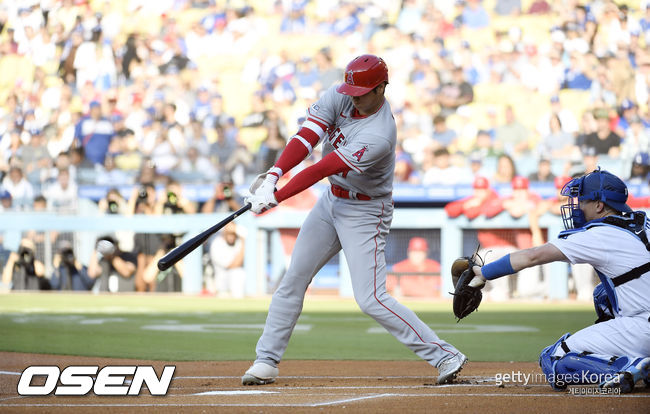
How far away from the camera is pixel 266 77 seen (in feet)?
59.2

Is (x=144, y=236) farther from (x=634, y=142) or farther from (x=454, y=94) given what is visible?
(x=634, y=142)

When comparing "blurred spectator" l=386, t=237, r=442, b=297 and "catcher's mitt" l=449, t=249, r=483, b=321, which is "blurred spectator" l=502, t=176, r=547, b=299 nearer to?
"blurred spectator" l=386, t=237, r=442, b=297

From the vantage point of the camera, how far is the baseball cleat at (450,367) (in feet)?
16.0

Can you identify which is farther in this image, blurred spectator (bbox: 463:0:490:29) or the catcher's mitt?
blurred spectator (bbox: 463:0:490:29)

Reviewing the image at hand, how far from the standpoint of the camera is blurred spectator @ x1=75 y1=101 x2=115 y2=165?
1670 cm

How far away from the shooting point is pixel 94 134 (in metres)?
16.9

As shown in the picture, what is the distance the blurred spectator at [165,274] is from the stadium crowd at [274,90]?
0.28 feet

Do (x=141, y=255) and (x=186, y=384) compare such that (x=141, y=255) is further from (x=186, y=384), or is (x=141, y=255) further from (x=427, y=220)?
(x=186, y=384)

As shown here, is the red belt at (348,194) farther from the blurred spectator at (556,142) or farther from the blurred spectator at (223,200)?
the blurred spectator at (556,142)

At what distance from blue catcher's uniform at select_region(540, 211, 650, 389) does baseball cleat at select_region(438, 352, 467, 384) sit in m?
0.55

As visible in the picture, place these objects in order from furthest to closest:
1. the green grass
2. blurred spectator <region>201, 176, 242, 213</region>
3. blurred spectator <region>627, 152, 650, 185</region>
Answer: blurred spectator <region>201, 176, 242, 213</region> → blurred spectator <region>627, 152, 650, 185</region> → the green grass

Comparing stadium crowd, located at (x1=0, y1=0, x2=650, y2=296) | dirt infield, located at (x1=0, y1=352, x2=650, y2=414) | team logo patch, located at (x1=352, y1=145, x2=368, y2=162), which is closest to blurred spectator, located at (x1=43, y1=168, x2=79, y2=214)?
stadium crowd, located at (x1=0, y1=0, x2=650, y2=296)

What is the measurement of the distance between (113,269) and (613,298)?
11712 millimetres

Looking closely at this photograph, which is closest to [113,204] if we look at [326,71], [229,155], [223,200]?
[223,200]
